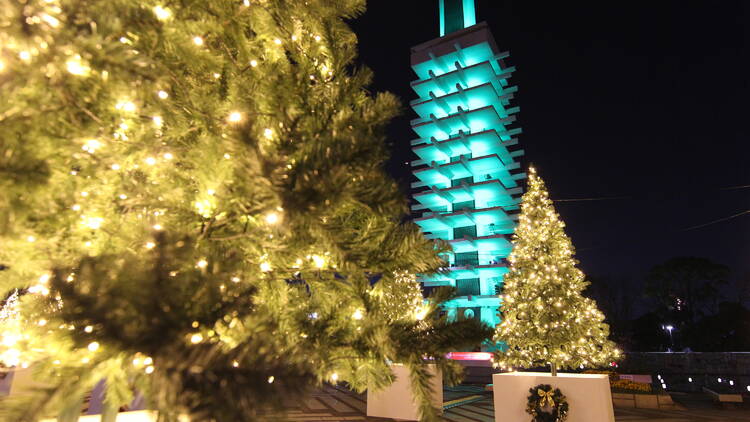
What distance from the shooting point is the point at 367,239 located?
162 cm

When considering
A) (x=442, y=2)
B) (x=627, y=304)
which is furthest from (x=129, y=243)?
(x=627, y=304)

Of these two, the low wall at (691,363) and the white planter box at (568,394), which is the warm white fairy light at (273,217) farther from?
the low wall at (691,363)

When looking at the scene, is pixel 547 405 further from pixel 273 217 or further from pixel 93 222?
pixel 93 222

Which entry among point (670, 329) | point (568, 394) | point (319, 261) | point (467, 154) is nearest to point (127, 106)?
point (319, 261)

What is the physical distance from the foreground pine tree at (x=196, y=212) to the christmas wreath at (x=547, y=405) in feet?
27.4

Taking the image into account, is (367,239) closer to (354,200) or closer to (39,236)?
(354,200)

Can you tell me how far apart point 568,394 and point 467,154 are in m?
29.0

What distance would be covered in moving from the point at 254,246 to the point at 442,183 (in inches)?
1402

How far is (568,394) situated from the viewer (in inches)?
334

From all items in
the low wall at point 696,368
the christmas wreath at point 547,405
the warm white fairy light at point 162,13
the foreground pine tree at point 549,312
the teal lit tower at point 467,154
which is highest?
the teal lit tower at point 467,154

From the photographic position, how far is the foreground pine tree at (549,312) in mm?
9586

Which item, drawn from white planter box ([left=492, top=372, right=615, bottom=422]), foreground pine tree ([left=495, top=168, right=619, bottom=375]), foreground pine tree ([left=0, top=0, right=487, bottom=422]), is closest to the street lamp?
foreground pine tree ([left=495, top=168, right=619, bottom=375])

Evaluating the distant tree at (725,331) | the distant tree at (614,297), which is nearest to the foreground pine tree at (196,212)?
the distant tree at (725,331)

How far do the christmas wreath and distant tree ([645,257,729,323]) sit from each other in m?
39.8
